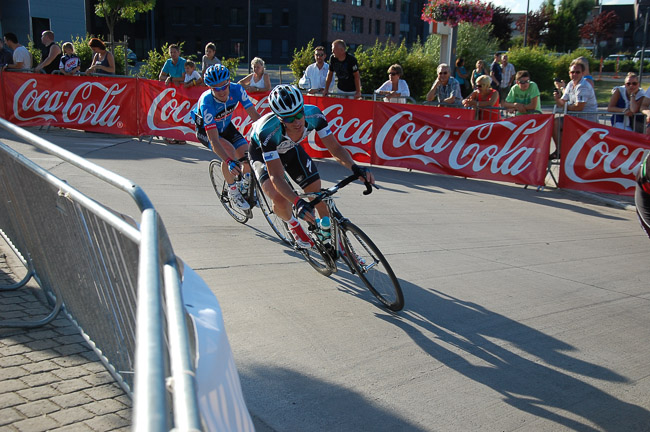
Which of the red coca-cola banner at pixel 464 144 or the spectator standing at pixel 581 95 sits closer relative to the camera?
the red coca-cola banner at pixel 464 144

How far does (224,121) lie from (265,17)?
6546cm

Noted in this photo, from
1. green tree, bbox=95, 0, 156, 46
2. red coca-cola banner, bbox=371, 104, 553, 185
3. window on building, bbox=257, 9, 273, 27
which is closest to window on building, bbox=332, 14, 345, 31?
window on building, bbox=257, 9, 273, 27

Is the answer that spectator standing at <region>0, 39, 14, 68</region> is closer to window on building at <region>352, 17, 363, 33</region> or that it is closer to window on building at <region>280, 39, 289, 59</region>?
window on building at <region>280, 39, 289, 59</region>

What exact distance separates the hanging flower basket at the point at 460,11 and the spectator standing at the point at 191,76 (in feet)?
23.5

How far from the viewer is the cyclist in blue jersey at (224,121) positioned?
7.84 metres

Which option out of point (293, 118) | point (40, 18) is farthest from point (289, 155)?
point (40, 18)

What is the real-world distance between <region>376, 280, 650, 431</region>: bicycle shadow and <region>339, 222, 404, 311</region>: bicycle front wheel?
0.16 meters

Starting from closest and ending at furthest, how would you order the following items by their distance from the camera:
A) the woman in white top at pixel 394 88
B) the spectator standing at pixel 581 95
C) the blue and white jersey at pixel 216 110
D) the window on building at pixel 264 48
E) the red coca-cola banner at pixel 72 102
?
the blue and white jersey at pixel 216 110 < the spectator standing at pixel 581 95 < the woman in white top at pixel 394 88 < the red coca-cola banner at pixel 72 102 < the window on building at pixel 264 48

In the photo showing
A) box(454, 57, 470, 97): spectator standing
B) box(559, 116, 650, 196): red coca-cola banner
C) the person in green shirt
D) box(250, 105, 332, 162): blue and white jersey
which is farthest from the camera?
box(454, 57, 470, 97): spectator standing

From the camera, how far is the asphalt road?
12.2ft

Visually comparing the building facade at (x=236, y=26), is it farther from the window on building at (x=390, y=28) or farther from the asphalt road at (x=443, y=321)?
the asphalt road at (x=443, y=321)

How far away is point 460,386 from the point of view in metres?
4.01

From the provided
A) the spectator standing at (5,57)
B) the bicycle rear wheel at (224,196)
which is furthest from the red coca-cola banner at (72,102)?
the bicycle rear wheel at (224,196)

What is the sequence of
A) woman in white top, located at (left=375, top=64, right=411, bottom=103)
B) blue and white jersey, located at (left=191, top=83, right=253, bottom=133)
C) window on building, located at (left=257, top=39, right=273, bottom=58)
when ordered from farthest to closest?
window on building, located at (left=257, top=39, right=273, bottom=58)
woman in white top, located at (left=375, top=64, right=411, bottom=103)
blue and white jersey, located at (left=191, top=83, right=253, bottom=133)
